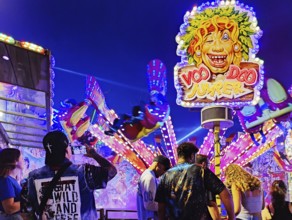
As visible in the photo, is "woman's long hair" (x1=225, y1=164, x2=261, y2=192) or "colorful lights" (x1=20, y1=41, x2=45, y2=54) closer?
"woman's long hair" (x1=225, y1=164, x2=261, y2=192)

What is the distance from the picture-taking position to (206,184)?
4.44 meters

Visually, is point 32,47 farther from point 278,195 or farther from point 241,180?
point 278,195

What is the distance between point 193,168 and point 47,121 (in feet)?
26.2

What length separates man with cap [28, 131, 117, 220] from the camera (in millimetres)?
3701

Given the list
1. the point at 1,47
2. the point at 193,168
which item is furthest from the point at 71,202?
the point at 1,47

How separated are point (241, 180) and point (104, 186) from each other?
2618mm

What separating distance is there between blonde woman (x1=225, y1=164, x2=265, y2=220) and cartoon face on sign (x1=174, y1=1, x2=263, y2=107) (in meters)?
5.64

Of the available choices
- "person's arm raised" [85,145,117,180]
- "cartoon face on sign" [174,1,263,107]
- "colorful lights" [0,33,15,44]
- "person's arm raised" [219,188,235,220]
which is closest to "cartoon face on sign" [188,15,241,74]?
"cartoon face on sign" [174,1,263,107]

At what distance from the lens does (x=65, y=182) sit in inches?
147

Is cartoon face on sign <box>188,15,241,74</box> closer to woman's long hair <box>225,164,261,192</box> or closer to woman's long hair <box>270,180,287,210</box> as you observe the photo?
woman's long hair <box>270,180,287,210</box>

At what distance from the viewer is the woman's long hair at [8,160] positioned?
15.2 ft

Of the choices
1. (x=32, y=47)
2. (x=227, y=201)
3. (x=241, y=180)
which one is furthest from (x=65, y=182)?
(x=32, y=47)

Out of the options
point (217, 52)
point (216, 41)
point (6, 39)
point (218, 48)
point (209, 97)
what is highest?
point (216, 41)

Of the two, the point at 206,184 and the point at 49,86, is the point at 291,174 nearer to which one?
the point at 49,86
